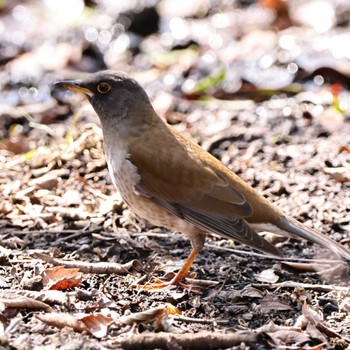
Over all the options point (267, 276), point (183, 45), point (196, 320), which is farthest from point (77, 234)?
point (183, 45)

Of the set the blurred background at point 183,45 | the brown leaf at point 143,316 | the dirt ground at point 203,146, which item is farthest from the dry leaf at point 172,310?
the blurred background at point 183,45

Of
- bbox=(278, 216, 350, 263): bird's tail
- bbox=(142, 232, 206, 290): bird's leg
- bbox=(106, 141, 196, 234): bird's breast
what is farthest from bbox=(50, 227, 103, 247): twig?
bbox=(278, 216, 350, 263): bird's tail

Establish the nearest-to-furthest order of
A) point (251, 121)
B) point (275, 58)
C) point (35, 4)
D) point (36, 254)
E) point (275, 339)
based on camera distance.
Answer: point (275, 339), point (36, 254), point (251, 121), point (275, 58), point (35, 4)

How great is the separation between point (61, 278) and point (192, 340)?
4.04 feet

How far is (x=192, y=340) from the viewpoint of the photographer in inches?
206

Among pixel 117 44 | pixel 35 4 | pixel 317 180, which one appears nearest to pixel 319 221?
pixel 317 180

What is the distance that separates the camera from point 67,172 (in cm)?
841

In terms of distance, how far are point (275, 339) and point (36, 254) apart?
200cm

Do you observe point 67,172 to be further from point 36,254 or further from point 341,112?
point 341,112

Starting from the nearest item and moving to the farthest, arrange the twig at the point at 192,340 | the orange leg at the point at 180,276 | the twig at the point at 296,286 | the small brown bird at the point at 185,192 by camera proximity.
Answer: the twig at the point at 192,340
the orange leg at the point at 180,276
the twig at the point at 296,286
the small brown bird at the point at 185,192

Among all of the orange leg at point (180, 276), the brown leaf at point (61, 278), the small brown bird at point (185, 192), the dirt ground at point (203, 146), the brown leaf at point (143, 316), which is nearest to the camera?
the brown leaf at point (143, 316)

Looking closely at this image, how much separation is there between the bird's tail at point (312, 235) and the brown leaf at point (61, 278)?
5.05 ft

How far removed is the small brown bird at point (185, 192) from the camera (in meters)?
6.57

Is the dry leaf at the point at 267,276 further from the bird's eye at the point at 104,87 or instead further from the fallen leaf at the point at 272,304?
the bird's eye at the point at 104,87
